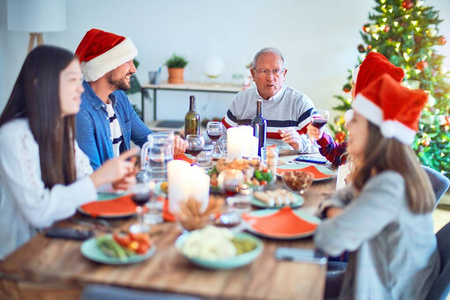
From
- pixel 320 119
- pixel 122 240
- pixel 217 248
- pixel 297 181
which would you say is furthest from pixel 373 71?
pixel 122 240

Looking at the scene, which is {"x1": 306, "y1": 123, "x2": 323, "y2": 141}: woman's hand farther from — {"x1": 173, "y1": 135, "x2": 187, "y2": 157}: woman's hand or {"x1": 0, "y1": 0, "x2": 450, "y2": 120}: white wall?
{"x1": 0, "y1": 0, "x2": 450, "y2": 120}: white wall

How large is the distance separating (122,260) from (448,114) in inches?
143

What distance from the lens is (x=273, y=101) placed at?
347 centimetres

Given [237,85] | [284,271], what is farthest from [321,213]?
[237,85]

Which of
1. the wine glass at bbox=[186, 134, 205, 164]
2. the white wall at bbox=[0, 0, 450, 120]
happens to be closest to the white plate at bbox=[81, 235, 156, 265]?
the wine glass at bbox=[186, 134, 205, 164]

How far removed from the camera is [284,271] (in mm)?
1483

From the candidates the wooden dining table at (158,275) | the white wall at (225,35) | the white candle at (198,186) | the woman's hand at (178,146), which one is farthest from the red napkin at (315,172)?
the white wall at (225,35)

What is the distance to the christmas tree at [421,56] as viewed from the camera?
425 centimetres

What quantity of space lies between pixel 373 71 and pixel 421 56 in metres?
1.71

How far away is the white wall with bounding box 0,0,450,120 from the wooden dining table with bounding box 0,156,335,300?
147 inches

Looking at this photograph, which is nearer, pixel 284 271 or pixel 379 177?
pixel 284 271

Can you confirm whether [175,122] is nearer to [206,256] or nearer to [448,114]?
[448,114]

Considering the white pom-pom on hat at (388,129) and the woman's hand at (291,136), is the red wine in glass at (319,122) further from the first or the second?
the white pom-pom on hat at (388,129)

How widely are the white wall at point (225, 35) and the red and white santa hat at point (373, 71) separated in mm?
2291
